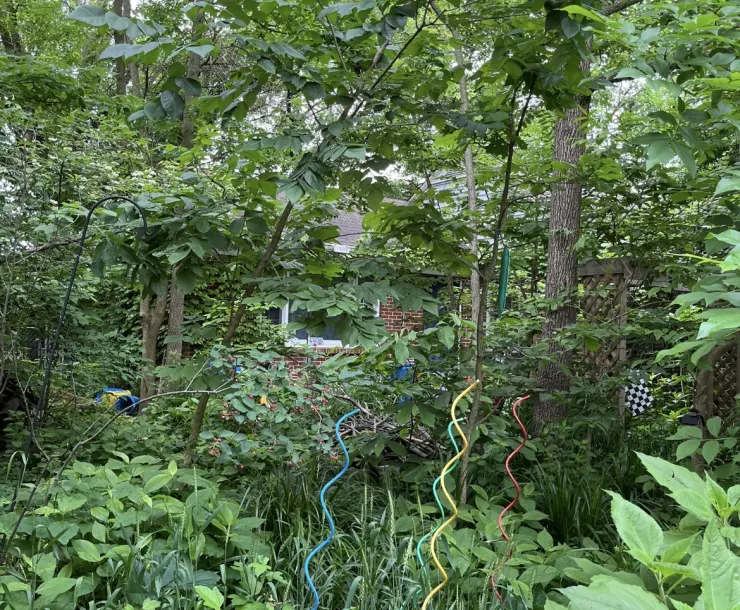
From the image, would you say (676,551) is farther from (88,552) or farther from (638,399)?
(638,399)

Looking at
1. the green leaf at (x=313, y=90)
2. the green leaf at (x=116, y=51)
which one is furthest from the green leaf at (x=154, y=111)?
the green leaf at (x=313, y=90)

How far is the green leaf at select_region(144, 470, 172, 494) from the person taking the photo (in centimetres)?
228

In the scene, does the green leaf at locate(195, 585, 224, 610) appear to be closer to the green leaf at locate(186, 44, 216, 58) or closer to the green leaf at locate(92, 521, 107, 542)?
the green leaf at locate(92, 521, 107, 542)

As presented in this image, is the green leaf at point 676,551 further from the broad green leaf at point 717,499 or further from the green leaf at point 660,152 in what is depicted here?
the green leaf at point 660,152

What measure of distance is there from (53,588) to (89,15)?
184 centimetres

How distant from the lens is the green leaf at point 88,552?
1.93m

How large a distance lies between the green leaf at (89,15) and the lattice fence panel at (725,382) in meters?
5.25

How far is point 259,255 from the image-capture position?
3.02 m

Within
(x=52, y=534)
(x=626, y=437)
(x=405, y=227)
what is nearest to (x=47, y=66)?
(x=405, y=227)

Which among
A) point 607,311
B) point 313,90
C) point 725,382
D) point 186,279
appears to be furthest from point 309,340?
point 313,90

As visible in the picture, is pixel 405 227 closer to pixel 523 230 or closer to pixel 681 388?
pixel 523 230

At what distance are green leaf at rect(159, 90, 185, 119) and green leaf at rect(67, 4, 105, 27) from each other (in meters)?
0.32

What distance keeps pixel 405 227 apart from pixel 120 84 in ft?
21.8

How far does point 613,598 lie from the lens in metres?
0.91
